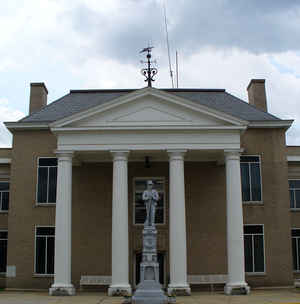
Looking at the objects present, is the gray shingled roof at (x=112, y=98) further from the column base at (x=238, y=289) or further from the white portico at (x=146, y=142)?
the column base at (x=238, y=289)

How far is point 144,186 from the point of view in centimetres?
3078

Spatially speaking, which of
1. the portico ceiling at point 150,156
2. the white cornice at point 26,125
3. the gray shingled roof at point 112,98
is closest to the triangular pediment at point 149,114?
the portico ceiling at point 150,156

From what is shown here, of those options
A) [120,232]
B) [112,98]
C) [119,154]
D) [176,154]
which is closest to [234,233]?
[176,154]

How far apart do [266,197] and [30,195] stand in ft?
45.0

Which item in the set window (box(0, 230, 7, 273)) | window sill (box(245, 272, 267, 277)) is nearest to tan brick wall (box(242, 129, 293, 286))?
window sill (box(245, 272, 267, 277))

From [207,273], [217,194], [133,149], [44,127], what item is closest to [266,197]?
[217,194]

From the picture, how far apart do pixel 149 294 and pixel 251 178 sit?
13239 mm

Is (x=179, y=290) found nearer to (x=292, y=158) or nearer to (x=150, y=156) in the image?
(x=150, y=156)

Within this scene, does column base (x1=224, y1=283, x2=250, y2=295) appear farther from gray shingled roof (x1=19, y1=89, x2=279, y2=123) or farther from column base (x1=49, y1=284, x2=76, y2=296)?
gray shingled roof (x1=19, y1=89, x2=279, y2=123)

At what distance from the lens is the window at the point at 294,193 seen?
3475 centimetres

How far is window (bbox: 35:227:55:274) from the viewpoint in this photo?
30062 mm

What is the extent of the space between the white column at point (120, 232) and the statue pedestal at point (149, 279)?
423 centimetres

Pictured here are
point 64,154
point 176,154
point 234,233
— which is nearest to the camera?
point 234,233

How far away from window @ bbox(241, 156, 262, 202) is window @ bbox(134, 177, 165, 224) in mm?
4752
